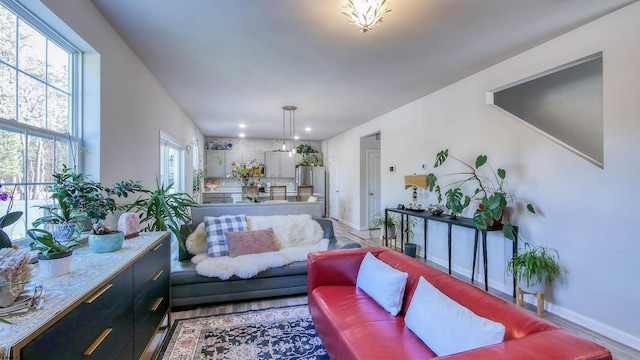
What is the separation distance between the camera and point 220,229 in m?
3.07

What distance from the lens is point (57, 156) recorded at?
71.4 inches

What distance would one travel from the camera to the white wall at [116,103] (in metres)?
1.91

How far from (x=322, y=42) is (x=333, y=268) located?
206 cm

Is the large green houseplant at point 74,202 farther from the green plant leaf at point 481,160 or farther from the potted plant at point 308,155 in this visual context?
the potted plant at point 308,155

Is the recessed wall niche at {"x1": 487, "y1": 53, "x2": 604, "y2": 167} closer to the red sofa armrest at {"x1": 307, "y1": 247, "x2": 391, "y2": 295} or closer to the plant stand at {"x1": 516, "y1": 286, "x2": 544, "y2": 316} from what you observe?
the plant stand at {"x1": 516, "y1": 286, "x2": 544, "y2": 316}

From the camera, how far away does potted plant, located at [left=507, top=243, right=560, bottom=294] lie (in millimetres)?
2426

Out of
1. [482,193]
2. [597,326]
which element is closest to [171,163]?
[482,193]

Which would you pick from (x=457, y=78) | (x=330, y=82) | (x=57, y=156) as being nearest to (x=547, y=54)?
(x=457, y=78)

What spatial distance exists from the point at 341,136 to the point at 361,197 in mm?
2001

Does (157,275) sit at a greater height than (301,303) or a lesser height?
greater

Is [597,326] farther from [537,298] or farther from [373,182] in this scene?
[373,182]

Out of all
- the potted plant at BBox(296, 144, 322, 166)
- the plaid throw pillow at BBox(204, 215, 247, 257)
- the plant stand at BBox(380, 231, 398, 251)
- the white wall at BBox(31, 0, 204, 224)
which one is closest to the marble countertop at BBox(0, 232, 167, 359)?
the white wall at BBox(31, 0, 204, 224)

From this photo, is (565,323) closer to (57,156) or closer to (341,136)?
(57,156)

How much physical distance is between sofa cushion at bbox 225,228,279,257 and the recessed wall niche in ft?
10.2
